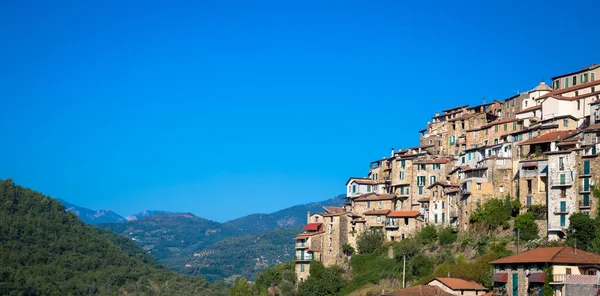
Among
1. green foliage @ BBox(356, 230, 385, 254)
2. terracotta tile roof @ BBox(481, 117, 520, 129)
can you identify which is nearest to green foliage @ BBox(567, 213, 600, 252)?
terracotta tile roof @ BBox(481, 117, 520, 129)

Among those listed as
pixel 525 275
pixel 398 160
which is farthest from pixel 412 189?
pixel 525 275

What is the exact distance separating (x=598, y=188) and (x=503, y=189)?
932 centimetres

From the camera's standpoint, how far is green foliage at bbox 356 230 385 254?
2707 inches

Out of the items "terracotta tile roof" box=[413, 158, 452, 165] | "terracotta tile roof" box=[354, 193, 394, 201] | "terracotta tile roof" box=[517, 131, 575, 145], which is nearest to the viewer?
"terracotta tile roof" box=[517, 131, 575, 145]

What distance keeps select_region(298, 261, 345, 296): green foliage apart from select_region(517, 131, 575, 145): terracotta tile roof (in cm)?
1888

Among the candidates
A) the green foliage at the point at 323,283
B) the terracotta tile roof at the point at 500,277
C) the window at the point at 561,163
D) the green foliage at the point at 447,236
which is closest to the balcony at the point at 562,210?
the window at the point at 561,163

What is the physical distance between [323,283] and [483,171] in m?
16.5

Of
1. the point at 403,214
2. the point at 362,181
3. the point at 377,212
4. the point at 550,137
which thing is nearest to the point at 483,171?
the point at 550,137

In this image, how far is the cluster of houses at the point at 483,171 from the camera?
5347 cm

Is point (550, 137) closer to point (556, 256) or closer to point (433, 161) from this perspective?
point (433, 161)

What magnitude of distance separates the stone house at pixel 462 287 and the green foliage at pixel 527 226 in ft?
17.0

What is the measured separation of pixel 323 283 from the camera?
6762 centimetres

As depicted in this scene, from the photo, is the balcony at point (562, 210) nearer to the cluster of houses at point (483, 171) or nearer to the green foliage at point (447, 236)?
the cluster of houses at point (483, 171)

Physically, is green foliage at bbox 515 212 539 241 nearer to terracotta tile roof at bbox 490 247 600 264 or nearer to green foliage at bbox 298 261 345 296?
terracotta tile roof at bbox 490 247 600 264
